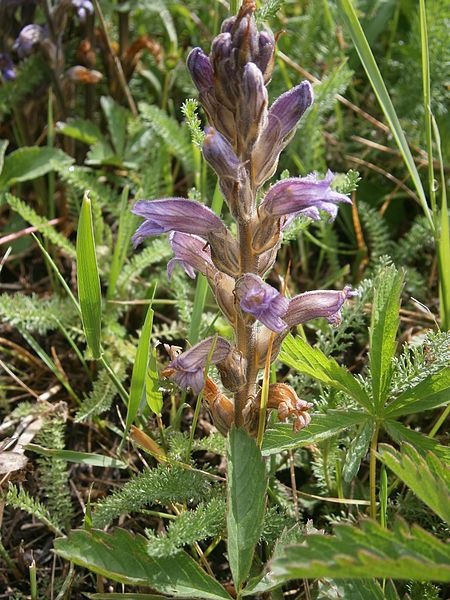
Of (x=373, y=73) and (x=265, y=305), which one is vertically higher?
(x=373, y=73)

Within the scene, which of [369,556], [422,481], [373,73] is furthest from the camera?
[373,73]

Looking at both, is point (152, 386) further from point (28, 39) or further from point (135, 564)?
point (28, 39)

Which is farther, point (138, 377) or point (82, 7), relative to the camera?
point (82, 7)

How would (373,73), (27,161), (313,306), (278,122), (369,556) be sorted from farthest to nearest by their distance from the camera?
1. (27,161)
2. (373,73)
3. (313,306)
4. (278,122)
5. (369,556)

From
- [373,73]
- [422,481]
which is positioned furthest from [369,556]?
[373,73]

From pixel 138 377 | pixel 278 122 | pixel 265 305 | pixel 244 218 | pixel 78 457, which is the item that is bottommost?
pixel 78 457

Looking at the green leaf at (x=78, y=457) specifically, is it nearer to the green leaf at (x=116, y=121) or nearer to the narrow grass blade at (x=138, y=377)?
the narrow grass blade at (x=138, y=377)

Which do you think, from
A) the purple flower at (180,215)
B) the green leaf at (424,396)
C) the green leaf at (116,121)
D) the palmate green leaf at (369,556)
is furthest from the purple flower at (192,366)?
the green leaf at (116,121)

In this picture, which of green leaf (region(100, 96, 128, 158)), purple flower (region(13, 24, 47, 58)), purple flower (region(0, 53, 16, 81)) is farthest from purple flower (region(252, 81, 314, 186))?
purple flower (region(0, 53, 16, 81))
